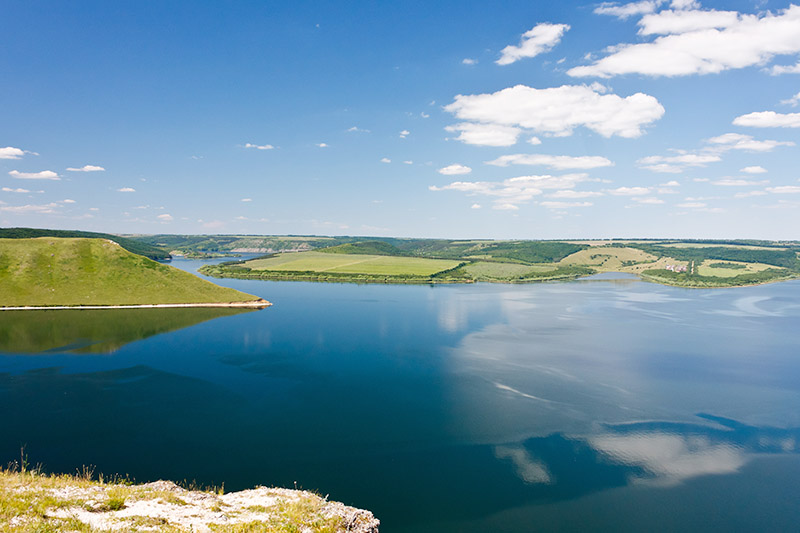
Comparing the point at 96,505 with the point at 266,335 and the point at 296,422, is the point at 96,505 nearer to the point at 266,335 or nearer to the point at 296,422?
the point at 296,422

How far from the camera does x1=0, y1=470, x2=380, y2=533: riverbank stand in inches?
530

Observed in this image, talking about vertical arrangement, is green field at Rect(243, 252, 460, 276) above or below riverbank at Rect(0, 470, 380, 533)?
above

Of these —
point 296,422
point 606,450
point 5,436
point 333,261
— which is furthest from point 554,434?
point 333,261

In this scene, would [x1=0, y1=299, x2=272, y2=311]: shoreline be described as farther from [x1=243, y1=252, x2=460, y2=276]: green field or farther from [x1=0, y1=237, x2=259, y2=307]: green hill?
[x1=243, y1=252, x2=460, y2=276]: green field

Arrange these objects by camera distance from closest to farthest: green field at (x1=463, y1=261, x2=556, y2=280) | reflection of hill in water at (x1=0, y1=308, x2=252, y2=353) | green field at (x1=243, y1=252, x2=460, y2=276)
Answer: reflection of hill in water at (x1=0, y1=308, x2=252, y2=353), green field at (x1=243, y1=252, x2=460, y2=276), green field at (x1=463, y1=261, x2=556, y2=280)

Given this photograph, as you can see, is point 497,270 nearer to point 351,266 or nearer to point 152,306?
point 351,266

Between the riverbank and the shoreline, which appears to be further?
the shoreline

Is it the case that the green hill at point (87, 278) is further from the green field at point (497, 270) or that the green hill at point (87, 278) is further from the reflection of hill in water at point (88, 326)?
the green field at point (497, 270)

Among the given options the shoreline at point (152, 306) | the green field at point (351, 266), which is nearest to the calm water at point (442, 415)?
the shoreline at point (152, 306)

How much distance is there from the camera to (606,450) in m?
27.5

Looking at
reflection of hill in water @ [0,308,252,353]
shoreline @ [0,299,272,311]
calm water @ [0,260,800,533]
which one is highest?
shoreline @ [0,299,272,311]

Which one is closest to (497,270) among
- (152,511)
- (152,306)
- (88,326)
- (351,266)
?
(351,266)

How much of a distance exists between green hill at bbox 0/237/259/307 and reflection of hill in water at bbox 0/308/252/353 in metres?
5.13

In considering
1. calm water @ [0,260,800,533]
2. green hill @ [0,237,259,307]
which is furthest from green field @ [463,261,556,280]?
green hill @ [0,237,259,307]
